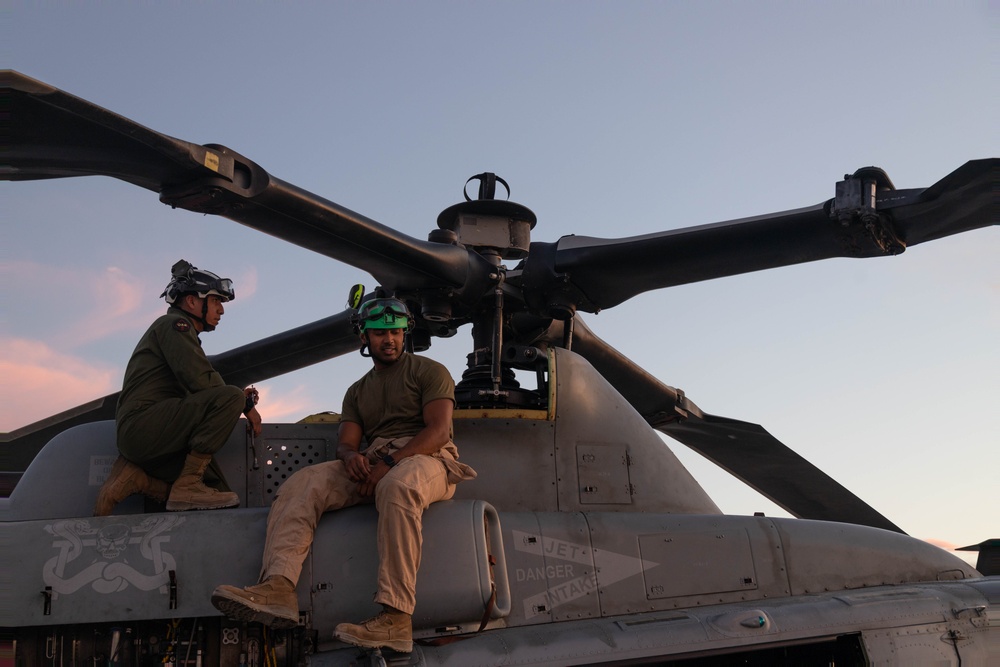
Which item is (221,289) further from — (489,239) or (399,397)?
(489,239)

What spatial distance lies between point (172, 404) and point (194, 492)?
1.85ft

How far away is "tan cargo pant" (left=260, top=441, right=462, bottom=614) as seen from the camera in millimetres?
5844

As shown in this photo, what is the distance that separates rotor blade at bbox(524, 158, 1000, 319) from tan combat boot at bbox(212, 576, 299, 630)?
3725 millimetres

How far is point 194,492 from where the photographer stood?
21.2 ft

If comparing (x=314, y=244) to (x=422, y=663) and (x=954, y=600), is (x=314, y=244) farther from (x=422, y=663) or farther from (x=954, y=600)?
(x=954, y=600)

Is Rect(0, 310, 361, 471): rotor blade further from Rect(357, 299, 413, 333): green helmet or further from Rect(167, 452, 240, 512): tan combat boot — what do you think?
Rect(167, 452, 240, 512): tan combat boot

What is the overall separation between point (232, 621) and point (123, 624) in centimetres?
62

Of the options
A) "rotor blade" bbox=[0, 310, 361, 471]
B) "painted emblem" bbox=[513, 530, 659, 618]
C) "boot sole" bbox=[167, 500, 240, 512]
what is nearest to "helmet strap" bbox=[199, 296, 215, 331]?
"boot sole" bbox=[167, 500, 240, 512]

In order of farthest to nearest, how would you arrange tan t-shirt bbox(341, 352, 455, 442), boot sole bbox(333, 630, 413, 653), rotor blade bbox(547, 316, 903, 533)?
1. rotor blade bbox(547, 316, 903, 533)
2. tan t-shirt bbox(341, 352, 455, 442)
3. boot sole bbox(333, 630, 413, 653)

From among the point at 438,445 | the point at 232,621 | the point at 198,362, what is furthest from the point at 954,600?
the point at 198,362

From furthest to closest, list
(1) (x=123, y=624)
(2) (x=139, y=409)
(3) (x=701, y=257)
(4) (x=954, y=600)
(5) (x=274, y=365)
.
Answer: (5) (x=274, y=365)
(3) (x=701, y=257)
(4) (x=954, y=600)
(2) (x=139, y=409)
(1) (x=123, y=624)

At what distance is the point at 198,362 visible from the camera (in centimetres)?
661

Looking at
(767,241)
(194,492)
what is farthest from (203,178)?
(767,241)

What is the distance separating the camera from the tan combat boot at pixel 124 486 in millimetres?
6383
